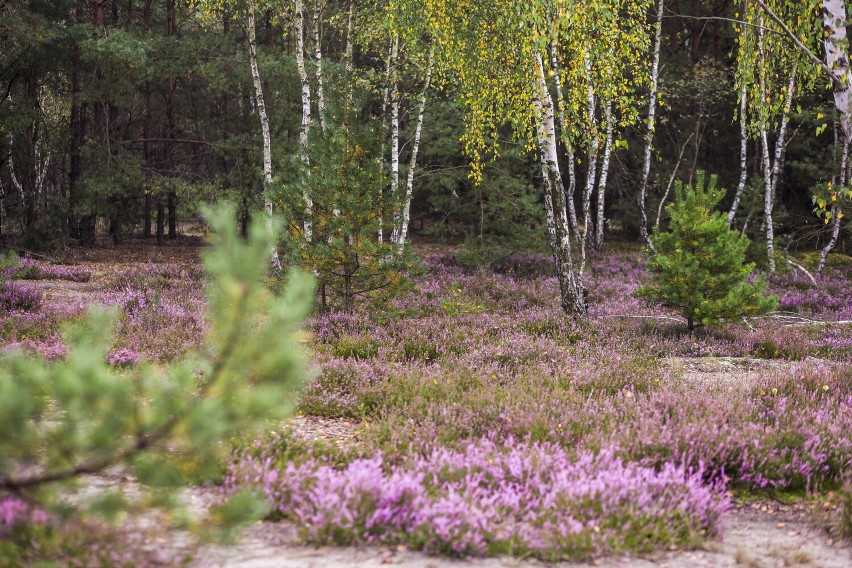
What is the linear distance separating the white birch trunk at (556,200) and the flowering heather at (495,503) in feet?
24.0

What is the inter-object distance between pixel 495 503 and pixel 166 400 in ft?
7.88

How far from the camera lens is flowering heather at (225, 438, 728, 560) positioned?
3.82m

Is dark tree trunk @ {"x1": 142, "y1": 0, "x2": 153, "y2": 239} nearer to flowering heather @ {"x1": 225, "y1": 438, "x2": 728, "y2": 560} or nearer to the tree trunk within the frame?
the tree trunk

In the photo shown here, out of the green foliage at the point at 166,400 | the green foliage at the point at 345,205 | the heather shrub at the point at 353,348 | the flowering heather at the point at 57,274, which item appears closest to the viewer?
the green foliage at the point at 166,400

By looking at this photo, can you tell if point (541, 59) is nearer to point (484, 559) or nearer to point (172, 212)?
point (484, 559)

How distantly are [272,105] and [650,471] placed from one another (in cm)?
2215

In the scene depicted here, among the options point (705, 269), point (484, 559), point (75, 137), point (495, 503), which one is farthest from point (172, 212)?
point (484, 559)

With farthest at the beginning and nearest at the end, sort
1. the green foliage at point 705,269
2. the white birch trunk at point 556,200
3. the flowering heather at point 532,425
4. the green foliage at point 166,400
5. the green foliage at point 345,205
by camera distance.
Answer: the white birch trunk at point 556,200 → the green foliage at point 705,269 → the green foliage at point 345,205 → the flowering heather at point 532,425 → the green foliage at point 166,400

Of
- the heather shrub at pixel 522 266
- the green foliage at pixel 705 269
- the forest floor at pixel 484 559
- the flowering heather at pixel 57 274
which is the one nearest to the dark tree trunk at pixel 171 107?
the flowering heather at pixel 57 274

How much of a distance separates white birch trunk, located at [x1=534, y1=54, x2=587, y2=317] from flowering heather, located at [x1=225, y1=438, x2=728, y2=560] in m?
7.32

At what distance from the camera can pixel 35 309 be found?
34.5 ft

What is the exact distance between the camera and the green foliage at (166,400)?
8.16ft

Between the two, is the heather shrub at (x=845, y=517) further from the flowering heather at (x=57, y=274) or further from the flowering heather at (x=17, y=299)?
the flowering heather at (x=57, y=274)

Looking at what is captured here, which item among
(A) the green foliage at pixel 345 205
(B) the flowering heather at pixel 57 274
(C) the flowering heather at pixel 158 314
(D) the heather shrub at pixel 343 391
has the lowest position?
(D) the heather shrub at pixel 343 391
